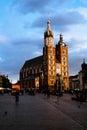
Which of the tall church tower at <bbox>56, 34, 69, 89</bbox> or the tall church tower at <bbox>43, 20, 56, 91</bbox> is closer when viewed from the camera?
the tall church tower at <bbox>43, 20, 56, 91</bbox>

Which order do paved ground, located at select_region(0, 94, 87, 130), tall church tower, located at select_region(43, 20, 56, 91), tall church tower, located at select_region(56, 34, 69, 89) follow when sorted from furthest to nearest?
tall church tower, located at select_region(56, 34, 69, 89), tall church tower, located at select_region(43, 20, 56, 91), paved ground, located at select_region(0, 94, 87, 130)

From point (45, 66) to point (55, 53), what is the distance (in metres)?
9.49

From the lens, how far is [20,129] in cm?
1700

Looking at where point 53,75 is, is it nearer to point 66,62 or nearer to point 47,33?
point 66,62

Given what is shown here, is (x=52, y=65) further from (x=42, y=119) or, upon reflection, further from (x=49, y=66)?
(x=42, y=119)

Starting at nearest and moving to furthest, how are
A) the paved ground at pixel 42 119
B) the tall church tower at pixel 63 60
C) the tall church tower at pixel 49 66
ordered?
the paved ground at pixel 42 119
the tall church tower at pixel 49 66
the tall church tower at pixel 63 60

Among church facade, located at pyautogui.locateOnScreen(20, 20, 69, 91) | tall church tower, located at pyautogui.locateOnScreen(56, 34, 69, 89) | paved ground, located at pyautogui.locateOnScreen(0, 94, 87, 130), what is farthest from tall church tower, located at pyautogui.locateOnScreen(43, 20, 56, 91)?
paved ground, located at pyautogui.locateOnScreen(0, 94, 87, 130)

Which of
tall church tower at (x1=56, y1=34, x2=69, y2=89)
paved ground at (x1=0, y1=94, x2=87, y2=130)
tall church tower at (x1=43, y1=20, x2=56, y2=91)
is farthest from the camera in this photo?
tall church tower at (x1=56, y1=34, x2=69, y2=89)

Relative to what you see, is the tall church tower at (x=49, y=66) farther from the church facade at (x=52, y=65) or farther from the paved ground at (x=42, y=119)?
the paved ground at (x=42, y=119)

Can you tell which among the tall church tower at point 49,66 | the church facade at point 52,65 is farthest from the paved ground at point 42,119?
the tall church tower at point 49,66

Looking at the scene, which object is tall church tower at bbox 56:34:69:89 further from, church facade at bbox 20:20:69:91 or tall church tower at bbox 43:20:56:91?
tall church tower at bbox 43:20:56:91

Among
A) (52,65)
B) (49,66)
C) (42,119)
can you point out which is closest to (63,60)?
(52,65)

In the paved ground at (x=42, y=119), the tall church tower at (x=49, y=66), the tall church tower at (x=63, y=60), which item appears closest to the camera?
the paved ground at (x=42, y=119)

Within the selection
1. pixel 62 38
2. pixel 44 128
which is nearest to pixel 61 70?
pixel 62 38
